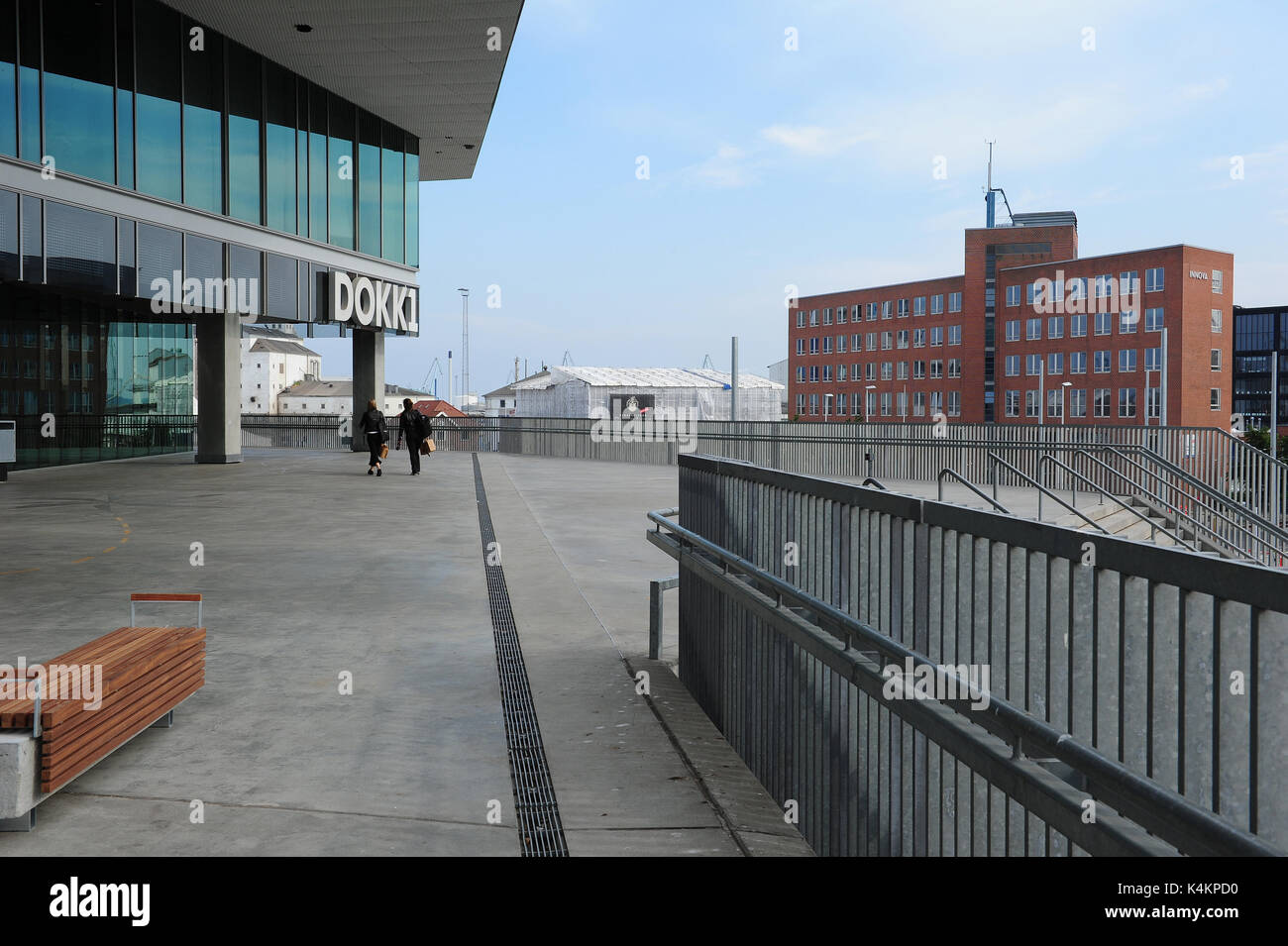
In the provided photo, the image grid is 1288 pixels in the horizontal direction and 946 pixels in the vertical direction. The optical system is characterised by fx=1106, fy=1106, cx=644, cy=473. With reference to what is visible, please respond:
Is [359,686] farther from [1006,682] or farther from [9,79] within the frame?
[9,79]

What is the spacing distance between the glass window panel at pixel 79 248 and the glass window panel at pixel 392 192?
480 inches

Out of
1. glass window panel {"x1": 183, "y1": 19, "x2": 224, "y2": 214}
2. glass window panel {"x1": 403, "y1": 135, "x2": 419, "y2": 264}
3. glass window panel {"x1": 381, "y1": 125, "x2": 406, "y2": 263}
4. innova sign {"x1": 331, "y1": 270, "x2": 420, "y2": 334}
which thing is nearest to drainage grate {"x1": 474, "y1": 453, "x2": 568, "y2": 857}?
glass window panel {"x1": 183, "y1": 19, "x2": 224, "y2": 214}

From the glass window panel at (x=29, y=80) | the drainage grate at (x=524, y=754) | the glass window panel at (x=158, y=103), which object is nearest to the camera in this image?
the drainage grate at (x=524, y=754)

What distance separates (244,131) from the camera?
26.8 m

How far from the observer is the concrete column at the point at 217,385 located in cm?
2736

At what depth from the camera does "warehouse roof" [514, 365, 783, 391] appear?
112250 millimetres

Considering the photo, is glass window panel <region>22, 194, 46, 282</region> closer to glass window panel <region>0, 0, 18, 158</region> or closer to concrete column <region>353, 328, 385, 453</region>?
glass window panel <region>0, 0, 18, 158</region>

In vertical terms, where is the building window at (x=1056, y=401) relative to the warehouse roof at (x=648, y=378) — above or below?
below

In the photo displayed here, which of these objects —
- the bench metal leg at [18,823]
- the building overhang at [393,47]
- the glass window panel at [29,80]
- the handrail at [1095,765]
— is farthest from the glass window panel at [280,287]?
the handrail at [1095,765]

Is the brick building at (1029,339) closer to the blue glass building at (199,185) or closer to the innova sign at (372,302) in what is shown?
the innova sign at (372,302)

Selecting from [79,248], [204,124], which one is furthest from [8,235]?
[204,124]

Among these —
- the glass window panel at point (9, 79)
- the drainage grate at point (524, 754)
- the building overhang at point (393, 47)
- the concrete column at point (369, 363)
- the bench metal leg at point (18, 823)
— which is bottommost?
the drainage grate at point (524, 754)

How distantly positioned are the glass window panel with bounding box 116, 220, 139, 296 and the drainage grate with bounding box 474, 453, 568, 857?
16287mm
